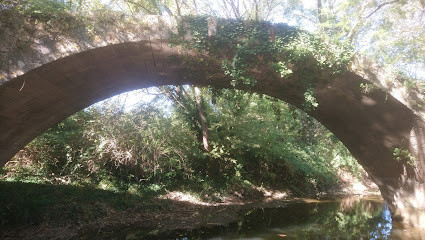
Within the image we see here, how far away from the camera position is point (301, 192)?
13.2 meters

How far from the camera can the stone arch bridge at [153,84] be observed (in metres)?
4.44

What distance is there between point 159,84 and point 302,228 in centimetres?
581

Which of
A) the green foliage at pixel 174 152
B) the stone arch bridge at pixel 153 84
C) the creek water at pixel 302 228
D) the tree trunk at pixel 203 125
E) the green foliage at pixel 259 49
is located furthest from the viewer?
the tree trunk at pixel 203 125

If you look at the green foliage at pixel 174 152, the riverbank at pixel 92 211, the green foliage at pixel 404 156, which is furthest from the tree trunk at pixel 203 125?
the green foliage at pixel 404 156

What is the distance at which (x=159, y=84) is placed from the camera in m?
6.59

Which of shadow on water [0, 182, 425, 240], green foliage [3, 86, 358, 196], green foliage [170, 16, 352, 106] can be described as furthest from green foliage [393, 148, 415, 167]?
green foliage [170, 16, 352, 106]

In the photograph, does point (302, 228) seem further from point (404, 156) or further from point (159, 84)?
point (159, 84)

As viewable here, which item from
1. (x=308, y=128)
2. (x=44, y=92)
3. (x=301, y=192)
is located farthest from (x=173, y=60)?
(x=308, y=128)

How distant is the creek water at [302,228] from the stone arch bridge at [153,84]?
1.04 meters

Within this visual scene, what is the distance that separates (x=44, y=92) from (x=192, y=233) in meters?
4.95

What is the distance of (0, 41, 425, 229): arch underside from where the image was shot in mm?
4750

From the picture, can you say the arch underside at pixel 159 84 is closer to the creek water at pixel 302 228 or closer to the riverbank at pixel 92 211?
the creek water at pixel 302 228

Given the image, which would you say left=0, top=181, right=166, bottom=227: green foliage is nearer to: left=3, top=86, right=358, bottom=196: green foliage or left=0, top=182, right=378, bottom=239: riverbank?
left=0, top=182, right=378, bottom=239: riverbank

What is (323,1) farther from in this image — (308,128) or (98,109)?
(98,109)
